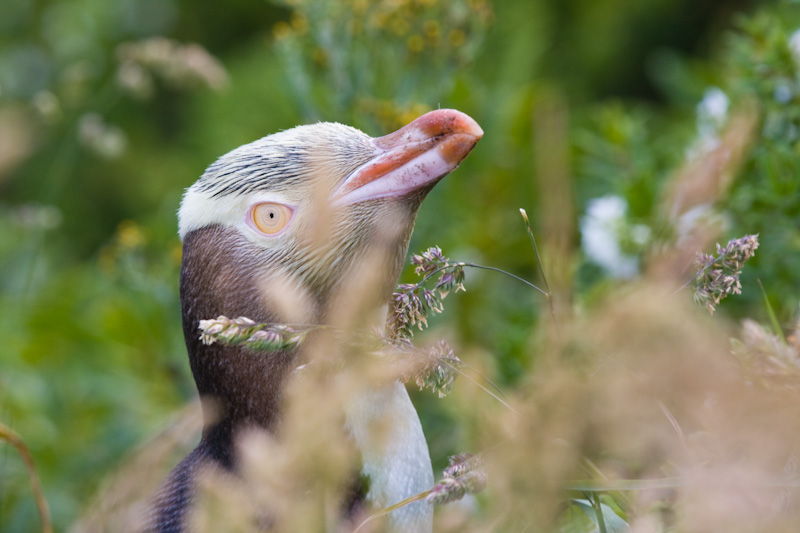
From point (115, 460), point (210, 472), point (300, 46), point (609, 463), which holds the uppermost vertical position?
point (300, 46)

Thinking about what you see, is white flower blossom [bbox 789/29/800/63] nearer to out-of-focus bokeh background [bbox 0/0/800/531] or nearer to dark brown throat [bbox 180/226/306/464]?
out-of-focus bokeh background [bbox 0/0/800/531]

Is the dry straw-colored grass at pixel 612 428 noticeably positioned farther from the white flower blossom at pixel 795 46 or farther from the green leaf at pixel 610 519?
the white flower blossom at pixel 795 46

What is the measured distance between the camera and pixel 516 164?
2791mm

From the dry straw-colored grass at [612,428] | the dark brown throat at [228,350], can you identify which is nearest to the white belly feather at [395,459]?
the dark brown throat at [228,350]

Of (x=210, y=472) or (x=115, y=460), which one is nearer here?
(x=210, y=472)

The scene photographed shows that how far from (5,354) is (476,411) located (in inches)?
84.2

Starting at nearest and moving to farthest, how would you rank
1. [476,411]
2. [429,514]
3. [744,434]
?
1. [744,434]
2. [476,411]
3. [429,514]

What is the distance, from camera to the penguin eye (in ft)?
4.17

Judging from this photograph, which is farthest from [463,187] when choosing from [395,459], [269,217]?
[395,459]

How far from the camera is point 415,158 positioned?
3.92ft

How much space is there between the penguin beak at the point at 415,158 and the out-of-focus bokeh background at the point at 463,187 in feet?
0.37

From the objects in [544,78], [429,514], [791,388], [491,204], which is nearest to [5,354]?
[491,204]

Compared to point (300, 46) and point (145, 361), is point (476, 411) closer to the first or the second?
point (300, 46)

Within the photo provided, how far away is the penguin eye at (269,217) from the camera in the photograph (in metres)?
1.27
